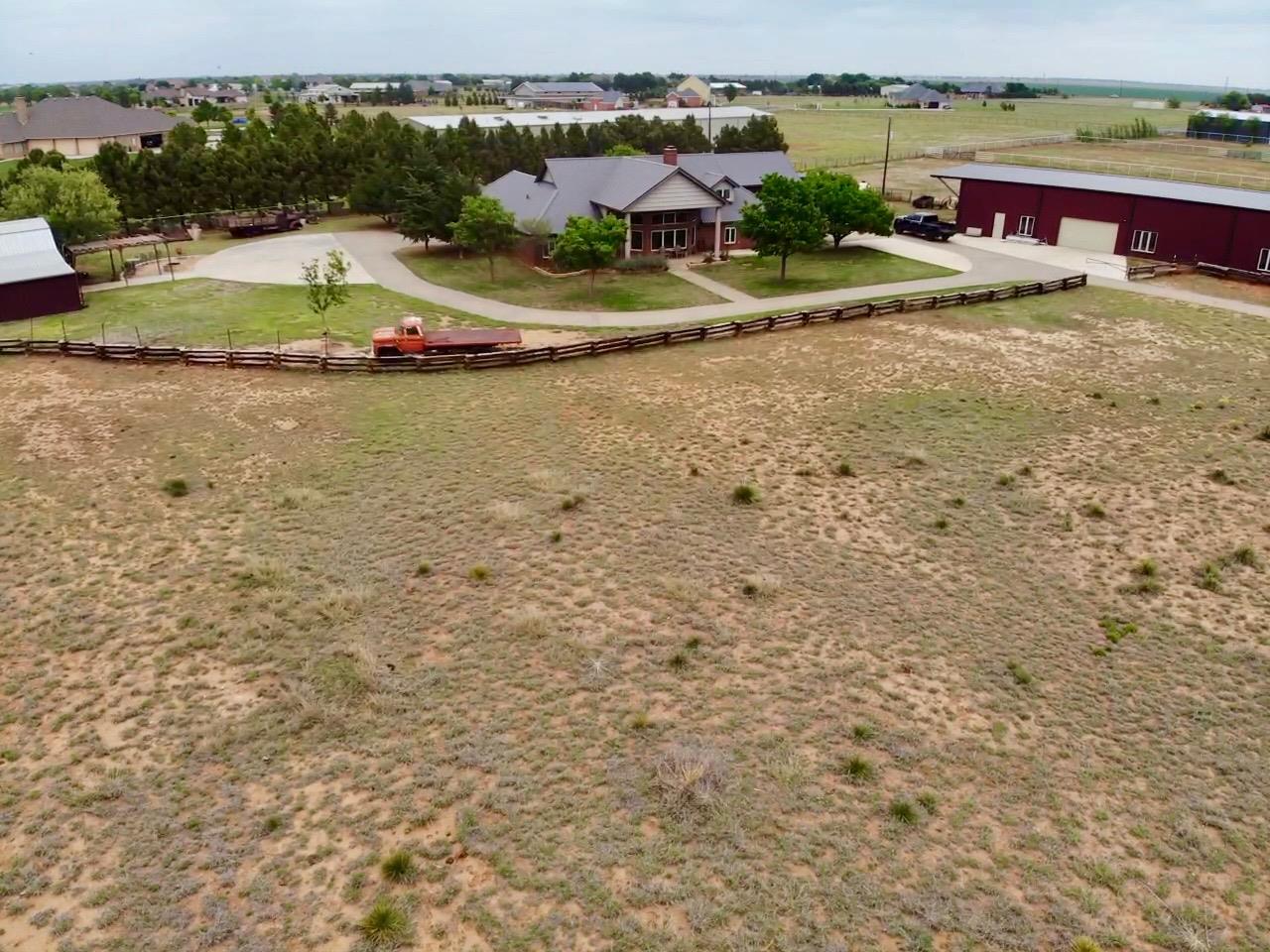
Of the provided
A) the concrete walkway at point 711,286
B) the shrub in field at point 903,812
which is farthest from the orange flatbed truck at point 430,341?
the shrub in field at point 903,812

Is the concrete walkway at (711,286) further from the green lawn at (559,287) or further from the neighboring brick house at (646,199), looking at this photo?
the neighboring brick house at (646,199)

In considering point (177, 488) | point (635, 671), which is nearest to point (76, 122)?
point (177, 488)

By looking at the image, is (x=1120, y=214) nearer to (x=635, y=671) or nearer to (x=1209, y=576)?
(x=1209, y=576)

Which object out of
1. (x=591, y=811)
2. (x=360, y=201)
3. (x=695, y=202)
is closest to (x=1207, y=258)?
(x=695, y=202)

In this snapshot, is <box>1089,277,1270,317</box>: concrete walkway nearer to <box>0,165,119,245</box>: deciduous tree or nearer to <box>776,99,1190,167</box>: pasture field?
<box>776,99,1190,167</box>: pasture field

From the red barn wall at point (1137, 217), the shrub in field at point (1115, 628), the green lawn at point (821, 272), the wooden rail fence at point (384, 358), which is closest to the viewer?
the shrub in field at point (1115, 628)
